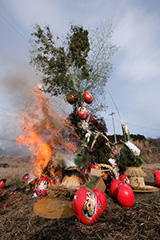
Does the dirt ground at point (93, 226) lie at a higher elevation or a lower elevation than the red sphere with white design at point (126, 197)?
lower

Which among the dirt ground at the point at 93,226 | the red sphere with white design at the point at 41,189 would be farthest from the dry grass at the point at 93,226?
the red sphere with white design at the point at 41,189

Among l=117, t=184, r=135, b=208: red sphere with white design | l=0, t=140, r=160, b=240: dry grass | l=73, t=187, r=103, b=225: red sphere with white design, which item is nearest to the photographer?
l=0, t=140, r=160, b=240: dry grass

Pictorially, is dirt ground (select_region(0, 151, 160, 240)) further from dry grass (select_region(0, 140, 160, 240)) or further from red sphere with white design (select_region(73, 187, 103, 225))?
red sphere with white design (select_region(73, 187, 103, 225))

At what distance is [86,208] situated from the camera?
9.41ft

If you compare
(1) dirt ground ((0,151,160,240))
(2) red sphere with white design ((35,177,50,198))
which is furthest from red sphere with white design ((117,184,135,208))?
(2) red sphere with white design ((35,177,50,198))

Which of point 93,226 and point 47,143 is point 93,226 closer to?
point 93,226

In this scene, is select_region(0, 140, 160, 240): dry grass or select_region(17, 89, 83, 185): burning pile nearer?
select_region(0, 140, 160, 240): dry grass

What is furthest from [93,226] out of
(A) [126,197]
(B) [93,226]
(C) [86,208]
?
(A) [126,197]

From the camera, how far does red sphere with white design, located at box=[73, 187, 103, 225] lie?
9.37 ft

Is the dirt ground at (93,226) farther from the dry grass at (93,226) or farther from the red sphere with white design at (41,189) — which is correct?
the red sphere with white design at (41,189)

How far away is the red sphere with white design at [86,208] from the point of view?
9.37 ft

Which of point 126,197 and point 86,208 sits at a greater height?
point 126,197

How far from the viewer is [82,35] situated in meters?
10.5

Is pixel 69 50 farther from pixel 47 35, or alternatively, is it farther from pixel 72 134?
pixel 72 134
